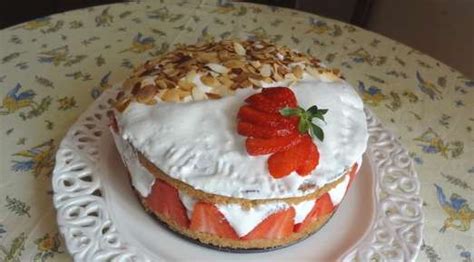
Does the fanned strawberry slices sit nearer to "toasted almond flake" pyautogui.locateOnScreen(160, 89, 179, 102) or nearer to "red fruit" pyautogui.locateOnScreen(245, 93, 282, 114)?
"red fruit" pyautogui.locateOnScreen(245, 93, 282, 114)

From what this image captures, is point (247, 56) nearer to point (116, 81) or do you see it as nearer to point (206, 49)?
point (206, 49)

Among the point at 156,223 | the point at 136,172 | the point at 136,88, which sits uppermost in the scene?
the point at 136,88

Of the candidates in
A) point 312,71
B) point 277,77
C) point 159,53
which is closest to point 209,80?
point 277,77

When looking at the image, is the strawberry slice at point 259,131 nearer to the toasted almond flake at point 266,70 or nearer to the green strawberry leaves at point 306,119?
the green strawberry leaves at point 306,119

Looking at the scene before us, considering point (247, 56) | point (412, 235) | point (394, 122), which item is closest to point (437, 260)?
point (412, 235)

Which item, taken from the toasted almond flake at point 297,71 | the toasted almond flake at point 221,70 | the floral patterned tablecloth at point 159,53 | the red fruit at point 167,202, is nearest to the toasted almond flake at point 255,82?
the toasted almond flake at point 221,70

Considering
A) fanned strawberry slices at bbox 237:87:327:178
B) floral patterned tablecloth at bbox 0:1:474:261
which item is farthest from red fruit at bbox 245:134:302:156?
floral patterned tablecloth at bbox 0:1:474:261

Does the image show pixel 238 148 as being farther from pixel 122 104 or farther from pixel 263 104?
pixel 122 104
